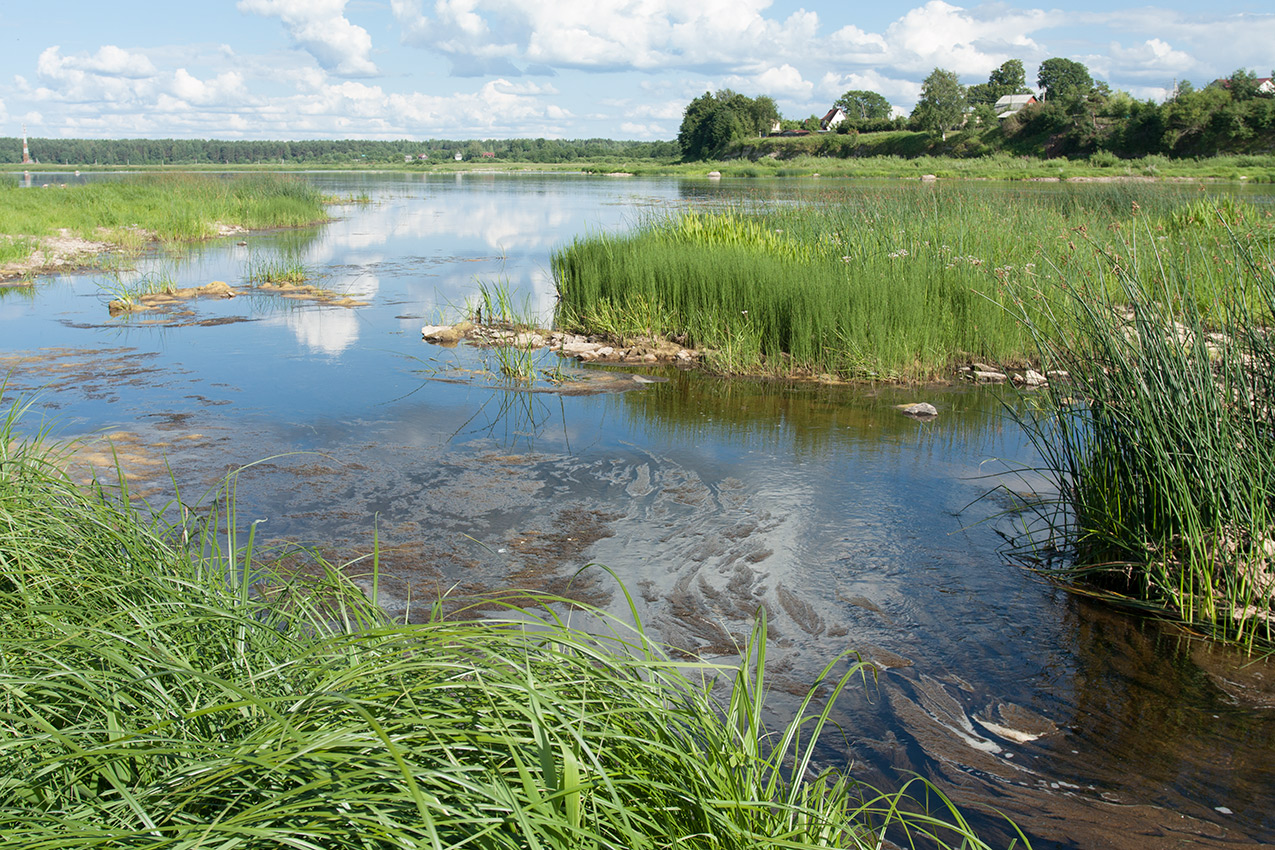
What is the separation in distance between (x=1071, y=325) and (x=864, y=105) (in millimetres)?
104291

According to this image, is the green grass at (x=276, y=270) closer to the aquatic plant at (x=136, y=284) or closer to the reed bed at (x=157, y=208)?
the aquatic plant at (x=136, y=284)

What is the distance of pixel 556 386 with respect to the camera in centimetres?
923

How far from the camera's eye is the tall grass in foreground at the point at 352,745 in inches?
59.8

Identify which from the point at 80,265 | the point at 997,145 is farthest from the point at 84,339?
the point at 997,145

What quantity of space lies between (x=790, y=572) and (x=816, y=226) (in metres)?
8.83

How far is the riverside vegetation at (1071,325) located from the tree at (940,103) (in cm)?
5772

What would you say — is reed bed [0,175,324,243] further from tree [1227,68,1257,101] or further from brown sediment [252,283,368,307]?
tree [1227,68,1257,101]

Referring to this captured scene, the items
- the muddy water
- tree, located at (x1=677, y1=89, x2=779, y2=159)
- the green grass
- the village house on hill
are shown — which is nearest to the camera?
the muddy water

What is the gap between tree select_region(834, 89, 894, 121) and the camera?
3890 inches

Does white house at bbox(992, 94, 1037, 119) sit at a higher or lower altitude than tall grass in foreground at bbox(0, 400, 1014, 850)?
higher

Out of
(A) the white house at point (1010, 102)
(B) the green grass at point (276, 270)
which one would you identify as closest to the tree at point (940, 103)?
(A) the white house at point (1010, 102)

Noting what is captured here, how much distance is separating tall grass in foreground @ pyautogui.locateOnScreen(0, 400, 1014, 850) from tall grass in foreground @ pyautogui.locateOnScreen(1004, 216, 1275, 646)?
8.94ft

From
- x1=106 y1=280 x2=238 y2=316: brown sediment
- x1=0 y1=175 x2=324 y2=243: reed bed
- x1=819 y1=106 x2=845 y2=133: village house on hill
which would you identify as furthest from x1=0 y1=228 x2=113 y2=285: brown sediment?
x1=819 y1=106 x2=845 y2=133: village house on hill

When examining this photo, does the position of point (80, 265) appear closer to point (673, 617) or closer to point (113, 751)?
point (673, 617)
